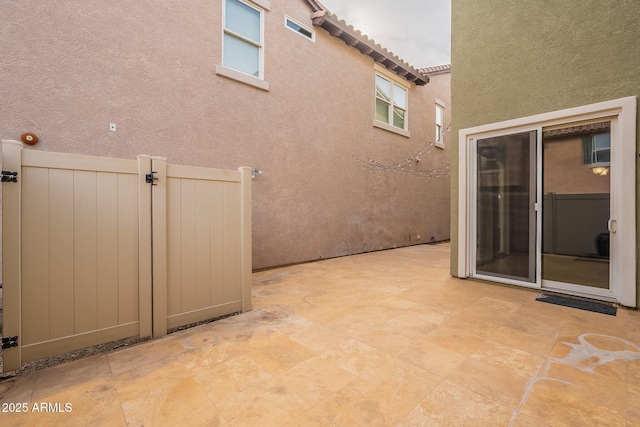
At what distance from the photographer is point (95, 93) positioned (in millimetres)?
3227

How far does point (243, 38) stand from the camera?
448 centimetres

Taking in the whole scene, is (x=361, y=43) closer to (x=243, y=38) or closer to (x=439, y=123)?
(x=243, y=38)

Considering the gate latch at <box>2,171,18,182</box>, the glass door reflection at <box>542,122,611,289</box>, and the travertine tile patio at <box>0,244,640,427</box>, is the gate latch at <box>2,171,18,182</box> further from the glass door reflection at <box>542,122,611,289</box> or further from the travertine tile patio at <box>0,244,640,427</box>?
the glass door reflection at <box>542,122,611,289</box>

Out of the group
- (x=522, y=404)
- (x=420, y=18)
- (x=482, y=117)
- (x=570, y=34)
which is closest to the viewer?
(x=522, y=404)

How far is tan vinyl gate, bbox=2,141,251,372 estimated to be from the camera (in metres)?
1.72

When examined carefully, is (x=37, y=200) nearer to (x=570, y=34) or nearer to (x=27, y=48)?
(x=27, y=48)

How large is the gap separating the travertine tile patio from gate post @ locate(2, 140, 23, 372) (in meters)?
0.19

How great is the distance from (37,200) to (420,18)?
1002 centimetres

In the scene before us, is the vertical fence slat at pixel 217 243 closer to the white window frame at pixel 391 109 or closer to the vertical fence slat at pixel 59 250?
the vertical fence slat at pixel 59 250

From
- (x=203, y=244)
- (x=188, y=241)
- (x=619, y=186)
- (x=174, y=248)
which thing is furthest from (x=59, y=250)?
(x=619, y=186)

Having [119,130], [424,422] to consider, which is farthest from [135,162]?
[424,422]

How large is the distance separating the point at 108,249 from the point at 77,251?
0.56 ft

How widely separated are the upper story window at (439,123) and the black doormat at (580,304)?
6578mm

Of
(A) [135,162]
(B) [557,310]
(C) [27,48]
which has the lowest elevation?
(B) [557,310]
